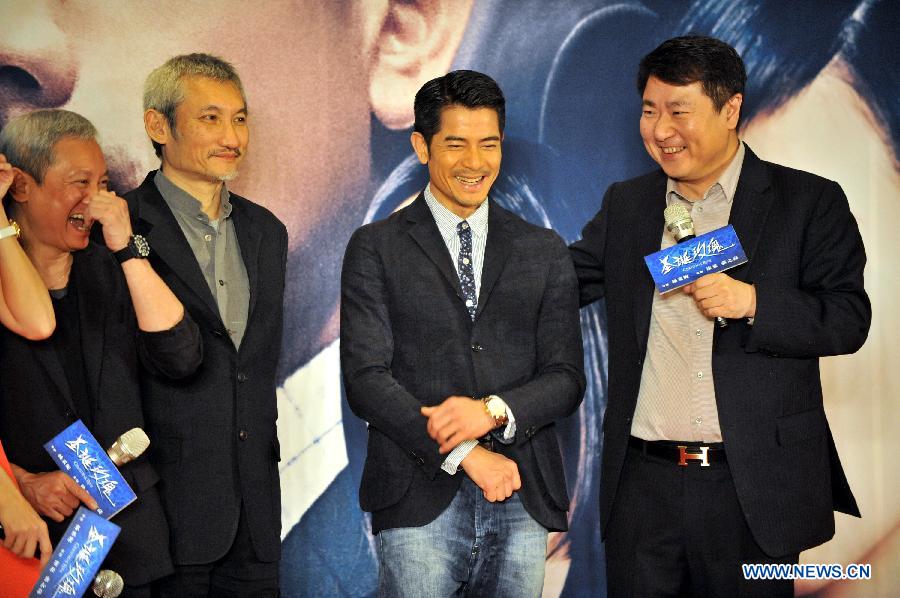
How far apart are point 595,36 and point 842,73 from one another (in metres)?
1.09

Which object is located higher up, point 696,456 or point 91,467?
point 91,467

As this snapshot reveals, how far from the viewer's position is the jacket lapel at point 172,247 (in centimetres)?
334

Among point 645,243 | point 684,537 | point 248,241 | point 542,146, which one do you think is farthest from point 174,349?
point 542,146

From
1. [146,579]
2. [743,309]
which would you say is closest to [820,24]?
[743,309]

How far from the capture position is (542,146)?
460 centimetres

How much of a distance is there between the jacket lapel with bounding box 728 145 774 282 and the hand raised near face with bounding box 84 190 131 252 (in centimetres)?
191

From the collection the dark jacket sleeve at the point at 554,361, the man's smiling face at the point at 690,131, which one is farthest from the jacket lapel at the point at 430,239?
the man's smiling face at the point at 690,131

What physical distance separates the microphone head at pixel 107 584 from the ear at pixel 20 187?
3.88 feet

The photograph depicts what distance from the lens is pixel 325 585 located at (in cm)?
455

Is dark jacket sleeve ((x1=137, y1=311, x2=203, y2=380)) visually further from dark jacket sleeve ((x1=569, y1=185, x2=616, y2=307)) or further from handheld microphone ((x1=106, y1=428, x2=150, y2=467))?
dark jacket sleeve ((x1=569, y1=185, x2=616, y2=307))

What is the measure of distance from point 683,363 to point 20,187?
85.6 inches

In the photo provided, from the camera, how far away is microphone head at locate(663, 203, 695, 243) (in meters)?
3.17

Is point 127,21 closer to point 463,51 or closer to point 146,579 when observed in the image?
point 463,51

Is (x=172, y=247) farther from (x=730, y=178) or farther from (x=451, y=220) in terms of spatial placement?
(x=730, y=178)
